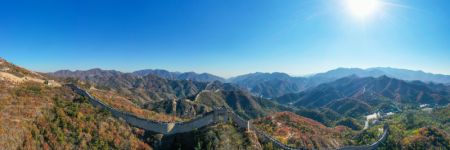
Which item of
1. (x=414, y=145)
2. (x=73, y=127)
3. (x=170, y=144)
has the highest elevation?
(x=73, y=127)

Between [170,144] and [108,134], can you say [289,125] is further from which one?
[108,134]

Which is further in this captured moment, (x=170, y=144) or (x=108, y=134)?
(x=170, y=144)

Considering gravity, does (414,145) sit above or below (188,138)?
below

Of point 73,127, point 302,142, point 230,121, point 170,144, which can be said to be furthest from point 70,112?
point 302,142

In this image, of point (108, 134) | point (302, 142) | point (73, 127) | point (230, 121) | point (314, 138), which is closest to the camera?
point (73, 127)

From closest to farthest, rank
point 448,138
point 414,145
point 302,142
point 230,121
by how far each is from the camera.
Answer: point 230,121
point 302,142
point 414,145
point 448,138

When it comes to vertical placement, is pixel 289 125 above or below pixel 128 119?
below

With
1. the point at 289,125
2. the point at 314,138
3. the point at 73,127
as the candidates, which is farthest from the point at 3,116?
the point at 289,125

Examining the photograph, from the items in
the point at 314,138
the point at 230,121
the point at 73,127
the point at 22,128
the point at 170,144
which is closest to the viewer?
the point at 22,128

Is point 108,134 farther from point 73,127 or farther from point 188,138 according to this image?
point 188,138
